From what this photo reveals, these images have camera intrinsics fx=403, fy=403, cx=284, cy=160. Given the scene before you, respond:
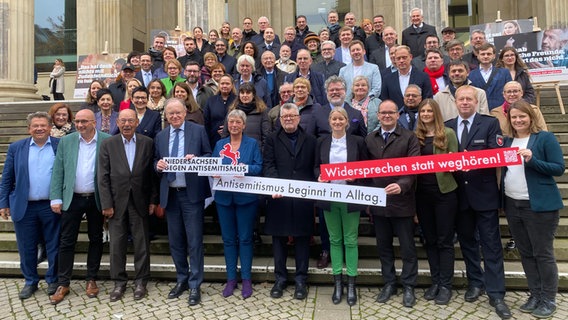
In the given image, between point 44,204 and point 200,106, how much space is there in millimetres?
2408

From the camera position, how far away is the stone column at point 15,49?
13.4m

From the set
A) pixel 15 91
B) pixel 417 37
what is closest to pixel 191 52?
pixel 417 37

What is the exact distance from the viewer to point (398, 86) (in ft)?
17.8

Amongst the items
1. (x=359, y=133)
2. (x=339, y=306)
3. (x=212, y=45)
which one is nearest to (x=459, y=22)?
(x=212, y=45)

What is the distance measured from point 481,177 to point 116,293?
422 cm

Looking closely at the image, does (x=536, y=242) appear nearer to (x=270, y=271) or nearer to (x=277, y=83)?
(x=270, y=271)

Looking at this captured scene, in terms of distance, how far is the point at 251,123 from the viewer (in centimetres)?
509

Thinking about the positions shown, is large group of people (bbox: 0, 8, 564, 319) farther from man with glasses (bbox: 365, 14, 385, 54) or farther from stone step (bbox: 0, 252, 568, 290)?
man with glasses (bbox: 365, 14, 385, 54)

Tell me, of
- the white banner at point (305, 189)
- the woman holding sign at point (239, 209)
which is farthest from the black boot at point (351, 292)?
the woman holding sign at point (239, 209)

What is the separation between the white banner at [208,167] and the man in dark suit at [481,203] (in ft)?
7.78

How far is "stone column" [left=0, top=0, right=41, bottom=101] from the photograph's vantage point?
44.0 ft

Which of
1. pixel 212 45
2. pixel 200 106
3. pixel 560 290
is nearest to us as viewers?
pixel 560 290

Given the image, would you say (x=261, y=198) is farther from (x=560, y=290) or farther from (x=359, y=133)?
(x=560, y=290)

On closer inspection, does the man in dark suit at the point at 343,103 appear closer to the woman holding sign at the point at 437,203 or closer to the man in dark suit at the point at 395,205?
the man in dark suit at the point at 395,205
